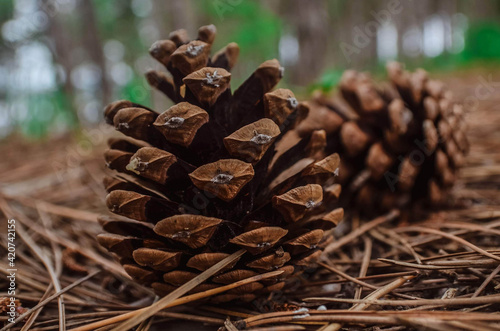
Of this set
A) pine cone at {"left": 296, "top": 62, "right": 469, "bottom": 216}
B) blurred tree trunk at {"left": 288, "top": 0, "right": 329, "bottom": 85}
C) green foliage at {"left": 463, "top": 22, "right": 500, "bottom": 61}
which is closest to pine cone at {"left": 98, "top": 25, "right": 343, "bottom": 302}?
pine cone at {"left": 296, "top": 62, "right": 469, "bottom": 216}

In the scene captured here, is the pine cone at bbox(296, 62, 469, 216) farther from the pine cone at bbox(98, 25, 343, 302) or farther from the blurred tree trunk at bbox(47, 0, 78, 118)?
the blurred tree trunk at bbox(47, 0, 78, 118)

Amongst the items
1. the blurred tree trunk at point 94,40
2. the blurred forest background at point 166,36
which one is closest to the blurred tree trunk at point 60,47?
the blurred forest background at point 166,36

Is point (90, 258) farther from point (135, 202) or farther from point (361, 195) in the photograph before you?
point (361, 195)

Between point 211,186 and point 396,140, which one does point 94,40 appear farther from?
point 211,186

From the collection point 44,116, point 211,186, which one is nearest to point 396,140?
point 211,186

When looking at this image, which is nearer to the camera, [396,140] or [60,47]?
[396,140]
